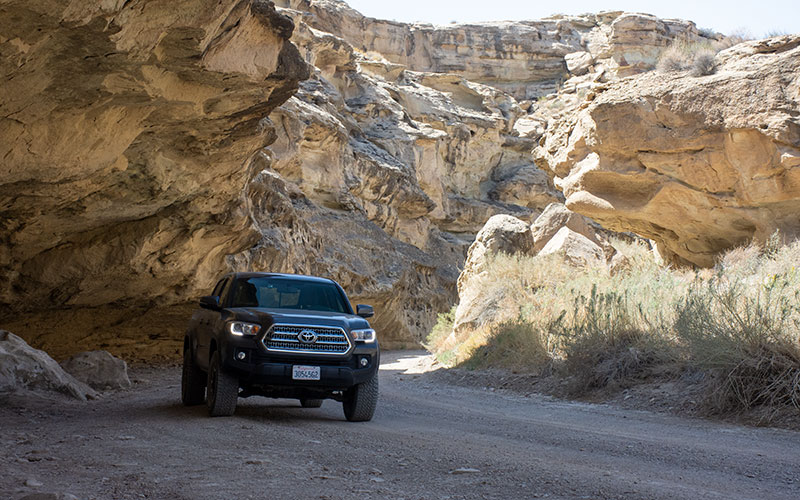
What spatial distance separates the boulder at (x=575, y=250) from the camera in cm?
2219

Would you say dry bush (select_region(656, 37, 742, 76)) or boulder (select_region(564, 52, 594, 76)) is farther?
boulder (select_region(564, 52, 594, 76))

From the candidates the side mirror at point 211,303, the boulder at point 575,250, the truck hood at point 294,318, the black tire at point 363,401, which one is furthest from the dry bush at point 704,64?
the side mirror at point 211,303

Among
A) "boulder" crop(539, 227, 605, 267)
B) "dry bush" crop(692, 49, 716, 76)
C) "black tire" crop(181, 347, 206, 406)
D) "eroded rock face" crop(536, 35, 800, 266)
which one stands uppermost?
"dry bush" crop(692, 49, 716, 76)

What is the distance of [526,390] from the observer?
13258mm

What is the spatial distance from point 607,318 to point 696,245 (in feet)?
31.4

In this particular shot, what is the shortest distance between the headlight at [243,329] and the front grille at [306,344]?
18 cm

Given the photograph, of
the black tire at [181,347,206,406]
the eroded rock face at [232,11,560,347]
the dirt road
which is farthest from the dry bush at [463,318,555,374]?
the eroded rock face at [232,11,560,347]

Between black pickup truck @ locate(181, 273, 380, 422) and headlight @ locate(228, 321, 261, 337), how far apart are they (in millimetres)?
12

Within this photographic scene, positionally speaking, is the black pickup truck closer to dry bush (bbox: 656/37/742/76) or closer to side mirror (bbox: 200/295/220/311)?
side mirror (bbox: 200/295/220/311)

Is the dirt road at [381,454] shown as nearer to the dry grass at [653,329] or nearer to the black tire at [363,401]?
the black tire at [363,401]

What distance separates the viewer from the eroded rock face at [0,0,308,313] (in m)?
8.31

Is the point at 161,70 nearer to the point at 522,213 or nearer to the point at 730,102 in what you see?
the point at 730,102

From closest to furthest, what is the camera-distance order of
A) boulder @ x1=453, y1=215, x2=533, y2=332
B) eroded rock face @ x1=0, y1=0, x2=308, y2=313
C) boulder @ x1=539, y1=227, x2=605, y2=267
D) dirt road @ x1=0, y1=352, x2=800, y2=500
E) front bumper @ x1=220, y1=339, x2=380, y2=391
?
dirt road @ x1=0, y1=352, x2=800, y2=500
front bumper @ x1=220, y1=339, x2=380, y2=391
eroded rock face @ x1=0, y1=0, x2=308, y2=313
boulder @ x1=453, y1=215, x2=533, y2=332
boulder @ x1=539, y1=227, x2=605, y2=267

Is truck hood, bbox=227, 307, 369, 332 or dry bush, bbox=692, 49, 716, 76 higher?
dry bush, bbox=692, 49, 716, 76
